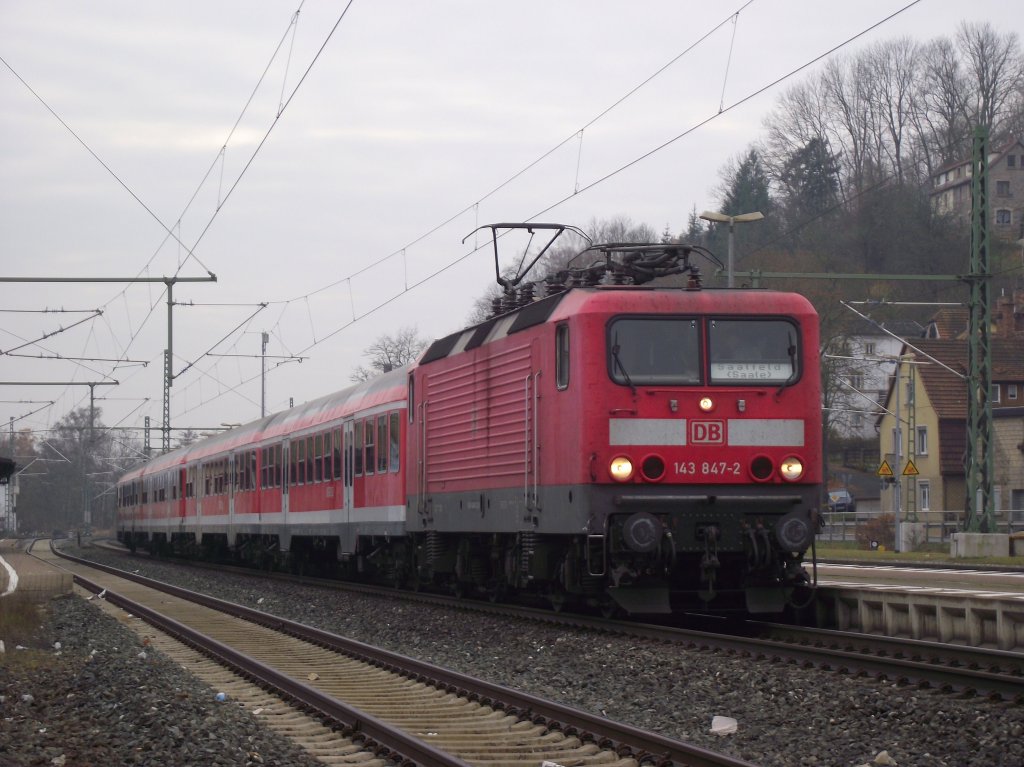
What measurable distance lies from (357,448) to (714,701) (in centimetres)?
1492

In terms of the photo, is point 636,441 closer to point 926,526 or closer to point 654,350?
point 654,350

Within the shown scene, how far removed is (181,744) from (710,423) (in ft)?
21.7

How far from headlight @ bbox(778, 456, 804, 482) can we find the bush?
32361mm

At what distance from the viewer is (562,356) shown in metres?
14.0

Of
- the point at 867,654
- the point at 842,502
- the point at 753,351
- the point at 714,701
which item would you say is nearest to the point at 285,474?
the point at 753,351

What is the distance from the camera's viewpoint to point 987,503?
98.8 feet

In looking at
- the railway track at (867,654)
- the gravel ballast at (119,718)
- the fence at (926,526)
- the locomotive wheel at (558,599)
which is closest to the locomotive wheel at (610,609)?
the railway track at (867,654)

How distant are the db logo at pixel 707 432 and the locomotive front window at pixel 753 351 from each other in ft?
1.53

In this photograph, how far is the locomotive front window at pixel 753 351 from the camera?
45.3ft

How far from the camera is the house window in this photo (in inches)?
2376

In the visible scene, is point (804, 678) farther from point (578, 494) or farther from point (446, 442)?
point (446, 442)

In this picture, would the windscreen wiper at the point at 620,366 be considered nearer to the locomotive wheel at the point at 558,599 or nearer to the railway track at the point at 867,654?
the railway track at the point at 867,654

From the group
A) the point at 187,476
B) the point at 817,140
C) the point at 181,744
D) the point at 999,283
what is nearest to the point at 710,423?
the point at 181,744

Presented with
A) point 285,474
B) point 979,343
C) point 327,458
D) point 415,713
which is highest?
point 979,343
